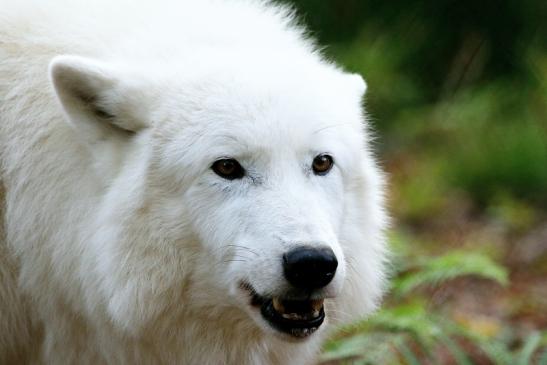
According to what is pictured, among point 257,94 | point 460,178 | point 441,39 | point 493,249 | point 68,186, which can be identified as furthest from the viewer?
point 460,178

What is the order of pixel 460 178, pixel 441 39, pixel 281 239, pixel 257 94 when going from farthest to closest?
pixel 460 178, pixel 441 39, pixel 257 94, pixel 281 239

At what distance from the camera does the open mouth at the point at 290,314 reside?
15.0 ft

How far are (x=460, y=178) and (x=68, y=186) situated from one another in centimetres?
759

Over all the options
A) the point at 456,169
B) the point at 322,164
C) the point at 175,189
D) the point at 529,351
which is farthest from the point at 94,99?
the point at 456,169

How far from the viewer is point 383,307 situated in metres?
7.75

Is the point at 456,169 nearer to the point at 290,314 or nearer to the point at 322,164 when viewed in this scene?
the point at 322,164

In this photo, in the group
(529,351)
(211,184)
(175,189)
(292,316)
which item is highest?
(211,184)

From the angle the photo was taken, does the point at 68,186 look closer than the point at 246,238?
No

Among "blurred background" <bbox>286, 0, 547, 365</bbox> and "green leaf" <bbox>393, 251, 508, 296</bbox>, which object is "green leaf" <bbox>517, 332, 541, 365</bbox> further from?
"green leaf" <bbox>393, 251, 508, 296</bbox>

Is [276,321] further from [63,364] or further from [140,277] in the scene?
[63,364]

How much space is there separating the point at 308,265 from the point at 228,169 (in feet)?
2.30

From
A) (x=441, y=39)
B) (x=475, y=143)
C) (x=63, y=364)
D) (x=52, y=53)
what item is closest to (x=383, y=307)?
(x=441, y=39)

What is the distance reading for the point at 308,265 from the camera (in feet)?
14.0

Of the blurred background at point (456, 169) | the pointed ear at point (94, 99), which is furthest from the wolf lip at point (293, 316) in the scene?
the blurred background at point (456, 169)
